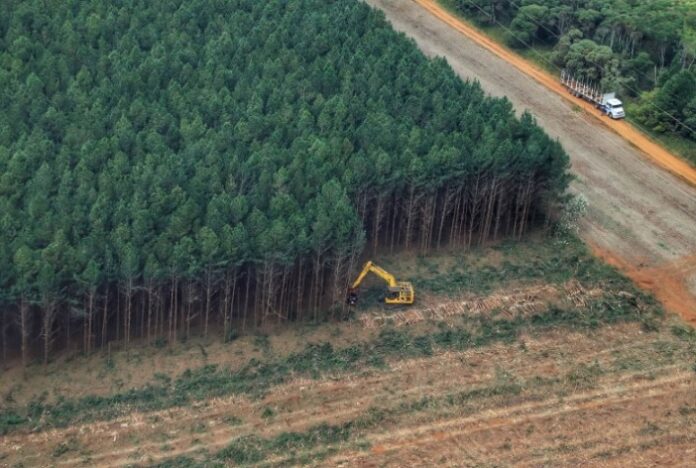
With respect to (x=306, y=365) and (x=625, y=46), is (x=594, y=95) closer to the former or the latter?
(x=625, y=46)

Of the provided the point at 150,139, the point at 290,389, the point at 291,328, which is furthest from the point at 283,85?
the point at 290,389

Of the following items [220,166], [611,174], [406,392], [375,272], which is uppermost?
[220,166]

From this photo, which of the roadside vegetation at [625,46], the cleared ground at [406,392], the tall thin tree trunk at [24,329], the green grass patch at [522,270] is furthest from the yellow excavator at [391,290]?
A: the roadside vegetation at [625,46]

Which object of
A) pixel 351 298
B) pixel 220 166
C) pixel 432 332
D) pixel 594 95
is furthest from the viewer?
pixel 594 95

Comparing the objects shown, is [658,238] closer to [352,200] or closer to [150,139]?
[352,200]

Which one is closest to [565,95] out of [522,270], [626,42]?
[626,42]

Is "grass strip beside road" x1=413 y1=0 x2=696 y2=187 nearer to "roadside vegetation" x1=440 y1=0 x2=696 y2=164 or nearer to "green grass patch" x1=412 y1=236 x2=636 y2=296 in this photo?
"roadside vegetation" x1=440 y1=0 x2=696 y2=164
